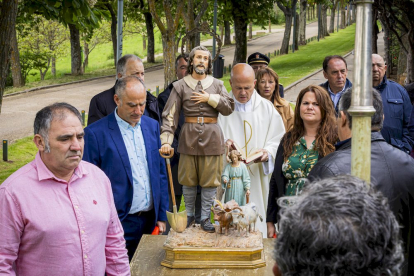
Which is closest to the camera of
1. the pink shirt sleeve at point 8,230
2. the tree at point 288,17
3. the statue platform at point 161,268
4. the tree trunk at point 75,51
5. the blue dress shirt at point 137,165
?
the pink shirt sleeve at point 8,230

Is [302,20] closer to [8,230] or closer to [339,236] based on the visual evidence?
[8,230]

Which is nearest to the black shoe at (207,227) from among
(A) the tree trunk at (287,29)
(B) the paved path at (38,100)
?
(B) the paved path at (38,100)

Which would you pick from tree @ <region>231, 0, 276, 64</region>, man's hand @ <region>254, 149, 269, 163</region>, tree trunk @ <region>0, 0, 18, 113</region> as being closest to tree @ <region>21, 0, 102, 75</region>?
tree trunk @ <region>0, 0, 18, 113</region>

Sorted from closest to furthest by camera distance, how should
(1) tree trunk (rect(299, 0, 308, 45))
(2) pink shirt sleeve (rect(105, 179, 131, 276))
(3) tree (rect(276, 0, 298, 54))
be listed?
(2) pink shirt sleeve (rect(105, 179, 131, 276)) → (3) tree (rect(276, 0, 298, 54)) → (1) tree trunk (rect(299, 0, 308, 45))

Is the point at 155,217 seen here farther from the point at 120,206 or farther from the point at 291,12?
the point at 291,12

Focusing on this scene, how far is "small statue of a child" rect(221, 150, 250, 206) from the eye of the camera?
4.96 metres

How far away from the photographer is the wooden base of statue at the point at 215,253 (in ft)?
13.3

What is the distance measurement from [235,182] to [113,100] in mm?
1650

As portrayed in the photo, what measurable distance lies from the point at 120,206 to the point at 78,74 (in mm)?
29692

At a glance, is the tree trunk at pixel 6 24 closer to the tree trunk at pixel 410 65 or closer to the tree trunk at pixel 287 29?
the tree trunk at pixel 410 65

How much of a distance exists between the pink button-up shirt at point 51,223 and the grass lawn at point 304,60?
60.9ft

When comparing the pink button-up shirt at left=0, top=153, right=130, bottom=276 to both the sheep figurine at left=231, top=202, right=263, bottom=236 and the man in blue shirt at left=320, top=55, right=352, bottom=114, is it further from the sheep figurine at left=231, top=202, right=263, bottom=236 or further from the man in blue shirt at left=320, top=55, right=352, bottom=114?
the man in blue shirt at left=320, top=55, right=352, bottom=114

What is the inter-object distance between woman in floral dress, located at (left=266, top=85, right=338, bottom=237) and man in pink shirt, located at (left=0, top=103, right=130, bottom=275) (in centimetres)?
182

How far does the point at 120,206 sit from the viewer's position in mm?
4613
